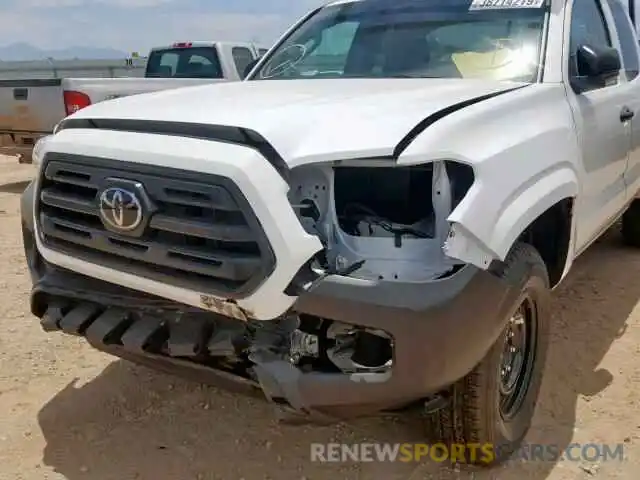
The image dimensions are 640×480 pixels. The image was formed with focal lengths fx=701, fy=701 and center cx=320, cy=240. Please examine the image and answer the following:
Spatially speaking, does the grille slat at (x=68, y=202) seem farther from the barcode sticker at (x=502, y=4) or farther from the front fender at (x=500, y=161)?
the barcode sticker at (x=502, y=4)

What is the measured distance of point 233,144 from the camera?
2.26m

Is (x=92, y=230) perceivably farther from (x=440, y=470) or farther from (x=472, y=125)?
(x=440, y=470)

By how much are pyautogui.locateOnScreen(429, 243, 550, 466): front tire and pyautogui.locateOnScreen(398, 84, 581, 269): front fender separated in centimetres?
19

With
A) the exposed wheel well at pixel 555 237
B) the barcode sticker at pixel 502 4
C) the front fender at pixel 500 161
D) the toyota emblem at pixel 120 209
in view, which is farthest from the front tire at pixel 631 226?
the toyota emblem at pixel 120 209

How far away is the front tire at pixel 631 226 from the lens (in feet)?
19.0

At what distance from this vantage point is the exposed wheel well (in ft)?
10.1

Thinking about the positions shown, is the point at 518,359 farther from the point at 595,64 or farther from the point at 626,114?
the point at 626,114

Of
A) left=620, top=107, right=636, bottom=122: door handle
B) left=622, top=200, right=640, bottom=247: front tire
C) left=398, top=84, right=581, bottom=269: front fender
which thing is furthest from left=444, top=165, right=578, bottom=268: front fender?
left=622, top=200, right=640, bottom=247: front tire

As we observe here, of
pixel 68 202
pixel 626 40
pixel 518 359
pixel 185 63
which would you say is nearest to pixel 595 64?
pixel 518 359

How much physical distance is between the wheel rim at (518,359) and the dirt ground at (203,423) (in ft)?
0.72

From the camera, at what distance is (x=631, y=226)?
19.2 feet

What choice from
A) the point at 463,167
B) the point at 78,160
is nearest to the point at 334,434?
the point at 463,167

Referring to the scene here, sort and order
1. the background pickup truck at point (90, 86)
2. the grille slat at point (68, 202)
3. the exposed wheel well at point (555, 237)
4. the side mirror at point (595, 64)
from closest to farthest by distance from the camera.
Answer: the grille slat at point (68, 202) < the exposed wheel well at point (555, 237) < the side mirror at point (595, 64) < the background pickup truck at point (90, 86)

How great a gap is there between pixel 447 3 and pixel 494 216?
190 cm
